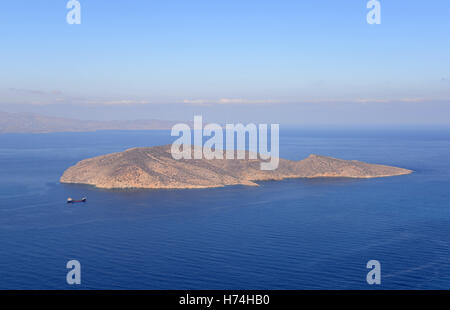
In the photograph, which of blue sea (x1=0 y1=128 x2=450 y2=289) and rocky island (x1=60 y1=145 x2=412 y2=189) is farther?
rocky island (x1=60 y1=145 x2=412 y2=189)

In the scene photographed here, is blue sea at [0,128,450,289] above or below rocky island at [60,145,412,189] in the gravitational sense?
below

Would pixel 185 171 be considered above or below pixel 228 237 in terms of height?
above

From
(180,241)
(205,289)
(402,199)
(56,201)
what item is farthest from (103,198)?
(402,199)

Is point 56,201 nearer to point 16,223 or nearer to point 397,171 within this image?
point 16,223

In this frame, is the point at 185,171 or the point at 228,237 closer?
the point at 228,237
